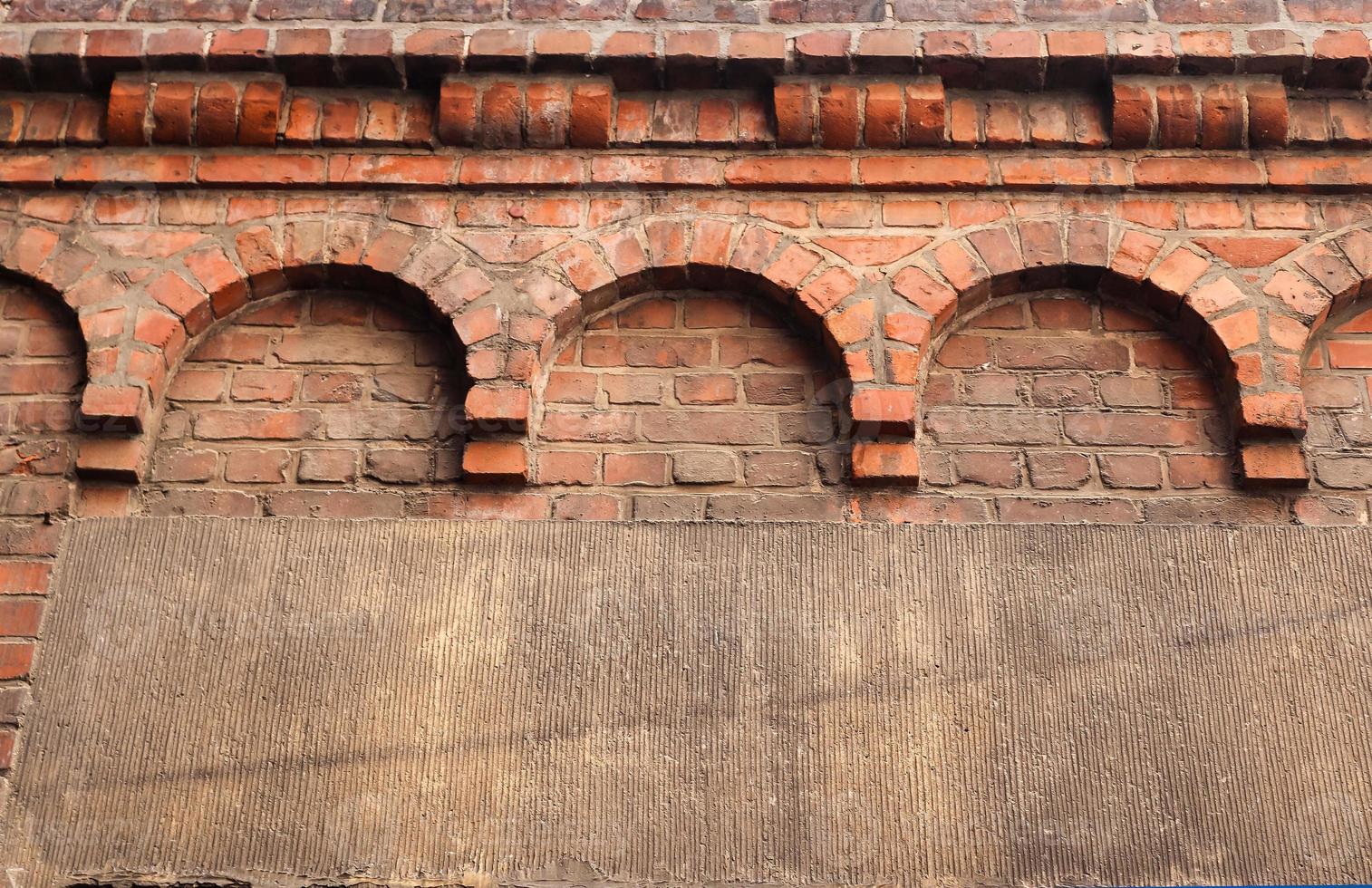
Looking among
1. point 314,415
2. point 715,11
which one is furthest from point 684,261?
point 314,415

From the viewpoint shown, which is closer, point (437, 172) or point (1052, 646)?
point (1052, 646)

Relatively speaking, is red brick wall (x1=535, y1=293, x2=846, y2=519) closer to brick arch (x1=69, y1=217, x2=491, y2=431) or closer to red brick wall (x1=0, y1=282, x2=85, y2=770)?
brick arch (x1=69, y1=217, x2=491, y2=431)

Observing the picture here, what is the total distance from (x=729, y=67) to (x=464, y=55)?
0.70 m

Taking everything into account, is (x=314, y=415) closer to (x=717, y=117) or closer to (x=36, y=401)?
(x=36, y=401)

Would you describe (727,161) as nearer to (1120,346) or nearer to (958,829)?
(1120,346)

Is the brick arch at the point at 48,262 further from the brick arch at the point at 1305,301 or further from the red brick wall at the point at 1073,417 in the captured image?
the brick arch at the point at 1305,301

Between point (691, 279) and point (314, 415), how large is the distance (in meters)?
1.02

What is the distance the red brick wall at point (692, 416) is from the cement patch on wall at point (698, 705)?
5.7 inches

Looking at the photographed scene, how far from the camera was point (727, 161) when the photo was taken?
3533 millimetres

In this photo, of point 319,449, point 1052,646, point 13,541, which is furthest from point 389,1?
point 1052,646

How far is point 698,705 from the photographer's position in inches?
115

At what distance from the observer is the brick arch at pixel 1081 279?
329cm

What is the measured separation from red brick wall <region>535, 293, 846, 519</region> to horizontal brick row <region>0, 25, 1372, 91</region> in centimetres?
65

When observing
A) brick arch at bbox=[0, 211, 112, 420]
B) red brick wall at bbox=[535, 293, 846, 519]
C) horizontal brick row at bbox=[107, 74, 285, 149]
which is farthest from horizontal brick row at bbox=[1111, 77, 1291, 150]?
brick arch at bbox=[0, 211, 112, 420]
